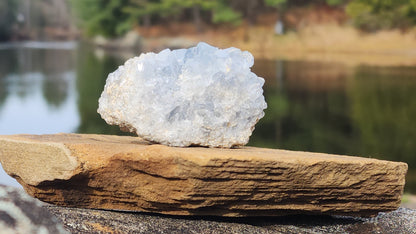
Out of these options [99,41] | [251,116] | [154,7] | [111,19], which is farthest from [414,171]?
[99,41]

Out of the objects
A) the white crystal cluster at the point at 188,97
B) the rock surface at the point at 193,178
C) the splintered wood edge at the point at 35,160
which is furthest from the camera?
the white crystal cluster at the point at 188,97

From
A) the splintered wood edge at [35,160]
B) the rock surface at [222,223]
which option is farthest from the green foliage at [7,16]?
the rock surface at [222,223]

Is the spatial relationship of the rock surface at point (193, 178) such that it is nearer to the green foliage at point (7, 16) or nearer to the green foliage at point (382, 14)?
the green foliage at point (382, 14)

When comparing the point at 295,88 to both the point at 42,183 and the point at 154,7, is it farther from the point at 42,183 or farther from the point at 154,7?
the point at 154,7

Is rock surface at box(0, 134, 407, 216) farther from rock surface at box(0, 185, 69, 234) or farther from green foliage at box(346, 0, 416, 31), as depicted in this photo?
green foliage at box(346, 0, 416, 31)

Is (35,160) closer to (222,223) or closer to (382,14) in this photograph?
(222,223)

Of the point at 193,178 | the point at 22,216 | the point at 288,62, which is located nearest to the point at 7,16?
the point at 288,62
